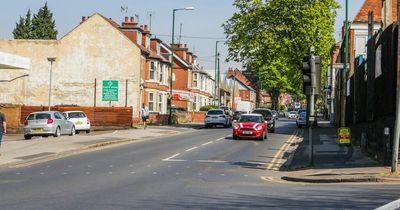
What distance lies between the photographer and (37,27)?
89.7 m

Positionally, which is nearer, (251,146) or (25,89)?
(251,146)

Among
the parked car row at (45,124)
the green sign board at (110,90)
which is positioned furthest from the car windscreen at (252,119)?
the green sign board at (110,90)

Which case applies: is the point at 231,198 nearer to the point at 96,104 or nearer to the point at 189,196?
the point at 189,196

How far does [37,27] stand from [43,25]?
1.15m

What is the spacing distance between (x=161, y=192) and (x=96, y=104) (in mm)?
41711

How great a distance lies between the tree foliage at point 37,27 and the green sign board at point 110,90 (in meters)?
43.3

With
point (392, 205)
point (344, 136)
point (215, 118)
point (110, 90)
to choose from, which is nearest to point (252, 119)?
point (344, 136)

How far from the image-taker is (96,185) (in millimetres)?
13219

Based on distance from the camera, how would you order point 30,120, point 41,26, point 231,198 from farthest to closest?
point 41,26, point 30,120, point 231,198

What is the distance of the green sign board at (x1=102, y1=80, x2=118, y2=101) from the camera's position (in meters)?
48.4

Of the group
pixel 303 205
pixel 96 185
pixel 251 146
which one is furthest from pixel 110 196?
pixel 251 146

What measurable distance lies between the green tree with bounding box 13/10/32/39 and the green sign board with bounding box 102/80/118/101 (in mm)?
44088

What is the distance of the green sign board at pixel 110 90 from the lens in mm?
48406

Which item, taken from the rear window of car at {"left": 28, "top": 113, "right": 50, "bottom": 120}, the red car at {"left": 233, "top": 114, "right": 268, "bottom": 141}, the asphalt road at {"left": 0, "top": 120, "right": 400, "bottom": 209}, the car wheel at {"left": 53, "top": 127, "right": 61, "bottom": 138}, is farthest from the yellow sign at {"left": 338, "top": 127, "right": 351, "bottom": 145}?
the rear window of car at {"left": 28, "top": 113, "right": 50, "bottom": 120}
